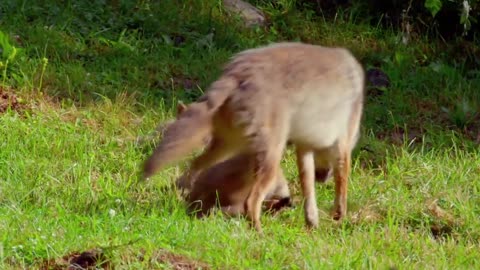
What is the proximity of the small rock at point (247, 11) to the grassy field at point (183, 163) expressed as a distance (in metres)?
0.13

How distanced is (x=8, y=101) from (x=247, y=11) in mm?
3472

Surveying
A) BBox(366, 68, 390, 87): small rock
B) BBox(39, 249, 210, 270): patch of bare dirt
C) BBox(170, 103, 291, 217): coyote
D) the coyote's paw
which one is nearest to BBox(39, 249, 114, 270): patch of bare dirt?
BBox(39, 249, 210, 270): patch of bare dirt

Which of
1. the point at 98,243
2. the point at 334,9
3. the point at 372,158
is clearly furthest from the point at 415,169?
the point at 334,9

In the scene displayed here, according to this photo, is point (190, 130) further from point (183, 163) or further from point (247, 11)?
point (247, 11)

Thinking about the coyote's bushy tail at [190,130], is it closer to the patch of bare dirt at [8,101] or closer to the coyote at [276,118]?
the coyote at [276,118]

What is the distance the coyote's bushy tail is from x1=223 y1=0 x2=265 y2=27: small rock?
15.3 feet

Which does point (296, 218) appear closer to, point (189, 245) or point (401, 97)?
point (189, 245)

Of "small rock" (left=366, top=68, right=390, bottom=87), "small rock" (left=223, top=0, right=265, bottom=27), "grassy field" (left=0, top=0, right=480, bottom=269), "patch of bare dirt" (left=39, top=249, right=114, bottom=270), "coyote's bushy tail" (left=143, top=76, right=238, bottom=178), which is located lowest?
"small rock" (left=223, top=0, right=265, bottom=27)

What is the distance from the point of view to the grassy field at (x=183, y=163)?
596 cm

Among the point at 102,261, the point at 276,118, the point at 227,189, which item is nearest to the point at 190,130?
the point at 276,118

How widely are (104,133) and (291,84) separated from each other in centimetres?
222

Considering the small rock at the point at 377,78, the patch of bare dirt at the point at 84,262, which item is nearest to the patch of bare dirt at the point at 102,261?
the patch of bare dirt at the point at 84,262

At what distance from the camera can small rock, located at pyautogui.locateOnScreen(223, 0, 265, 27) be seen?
1105 centimetres

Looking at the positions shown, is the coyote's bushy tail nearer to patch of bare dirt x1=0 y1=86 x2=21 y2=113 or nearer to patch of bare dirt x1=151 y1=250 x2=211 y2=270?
patch of bare dirt x1=151 y1=250 x2=211 y2=270
